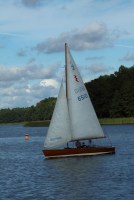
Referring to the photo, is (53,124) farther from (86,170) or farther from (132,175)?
(132,175)

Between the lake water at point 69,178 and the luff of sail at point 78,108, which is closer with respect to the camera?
the lake water at point 69,178

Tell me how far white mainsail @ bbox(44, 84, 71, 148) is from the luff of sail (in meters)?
0.70

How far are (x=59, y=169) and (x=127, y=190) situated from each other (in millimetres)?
15062

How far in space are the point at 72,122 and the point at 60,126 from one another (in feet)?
5.73

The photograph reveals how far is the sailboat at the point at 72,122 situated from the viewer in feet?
193

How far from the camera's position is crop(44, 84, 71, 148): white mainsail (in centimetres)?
5850

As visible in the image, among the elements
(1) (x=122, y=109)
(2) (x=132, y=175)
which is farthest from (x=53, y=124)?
(1) (x=122, y=109)

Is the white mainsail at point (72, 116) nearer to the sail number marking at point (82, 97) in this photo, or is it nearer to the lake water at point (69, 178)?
the sail number marking at point (82, 97)

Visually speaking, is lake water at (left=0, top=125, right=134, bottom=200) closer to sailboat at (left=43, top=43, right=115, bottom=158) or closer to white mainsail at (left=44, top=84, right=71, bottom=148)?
sailboat at (left=43, top=43, right=115, bottom=158)

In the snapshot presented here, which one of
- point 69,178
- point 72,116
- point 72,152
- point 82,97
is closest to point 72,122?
point 72,116

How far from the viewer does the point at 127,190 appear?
3691cm

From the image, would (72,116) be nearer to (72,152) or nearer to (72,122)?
(72,122)

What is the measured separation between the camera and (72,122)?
60094mm

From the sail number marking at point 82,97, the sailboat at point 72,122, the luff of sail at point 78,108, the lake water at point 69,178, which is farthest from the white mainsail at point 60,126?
the lake water at point 69,178
